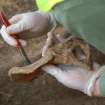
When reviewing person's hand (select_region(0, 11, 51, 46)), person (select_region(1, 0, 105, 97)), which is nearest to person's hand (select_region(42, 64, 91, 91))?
person (select_region(1, 0, 105, 97))

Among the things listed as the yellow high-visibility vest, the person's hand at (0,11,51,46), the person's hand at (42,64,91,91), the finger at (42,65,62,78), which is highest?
the yellow high-visibility vest

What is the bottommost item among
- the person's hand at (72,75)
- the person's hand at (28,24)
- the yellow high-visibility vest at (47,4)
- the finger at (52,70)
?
the person's hand at (72,75)

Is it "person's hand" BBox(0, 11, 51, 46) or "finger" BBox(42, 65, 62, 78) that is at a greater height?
"person's hand" BBox(0, 11, 51, 46)

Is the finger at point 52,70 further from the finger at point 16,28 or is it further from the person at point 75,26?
the finger at point 16,28

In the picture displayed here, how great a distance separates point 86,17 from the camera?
77cm

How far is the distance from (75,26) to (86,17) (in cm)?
4

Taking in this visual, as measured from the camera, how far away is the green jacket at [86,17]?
76 cm

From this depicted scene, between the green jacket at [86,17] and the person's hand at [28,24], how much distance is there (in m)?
0.12

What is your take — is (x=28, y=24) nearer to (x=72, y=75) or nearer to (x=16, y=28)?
(x=16, y=28)

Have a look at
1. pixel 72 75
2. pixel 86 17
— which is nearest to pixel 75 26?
pixel 86 17

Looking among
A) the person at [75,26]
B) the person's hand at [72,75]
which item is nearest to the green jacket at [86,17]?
the person at [75,26]

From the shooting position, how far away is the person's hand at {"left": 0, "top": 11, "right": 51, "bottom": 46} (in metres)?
0.91

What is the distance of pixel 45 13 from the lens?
0.93m

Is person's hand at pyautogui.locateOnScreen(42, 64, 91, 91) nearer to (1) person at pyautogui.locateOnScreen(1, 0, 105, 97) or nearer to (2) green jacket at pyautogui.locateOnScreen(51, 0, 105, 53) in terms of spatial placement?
(1) person at pyautogui.locateOnScreen(1, 0, 105, 97)
